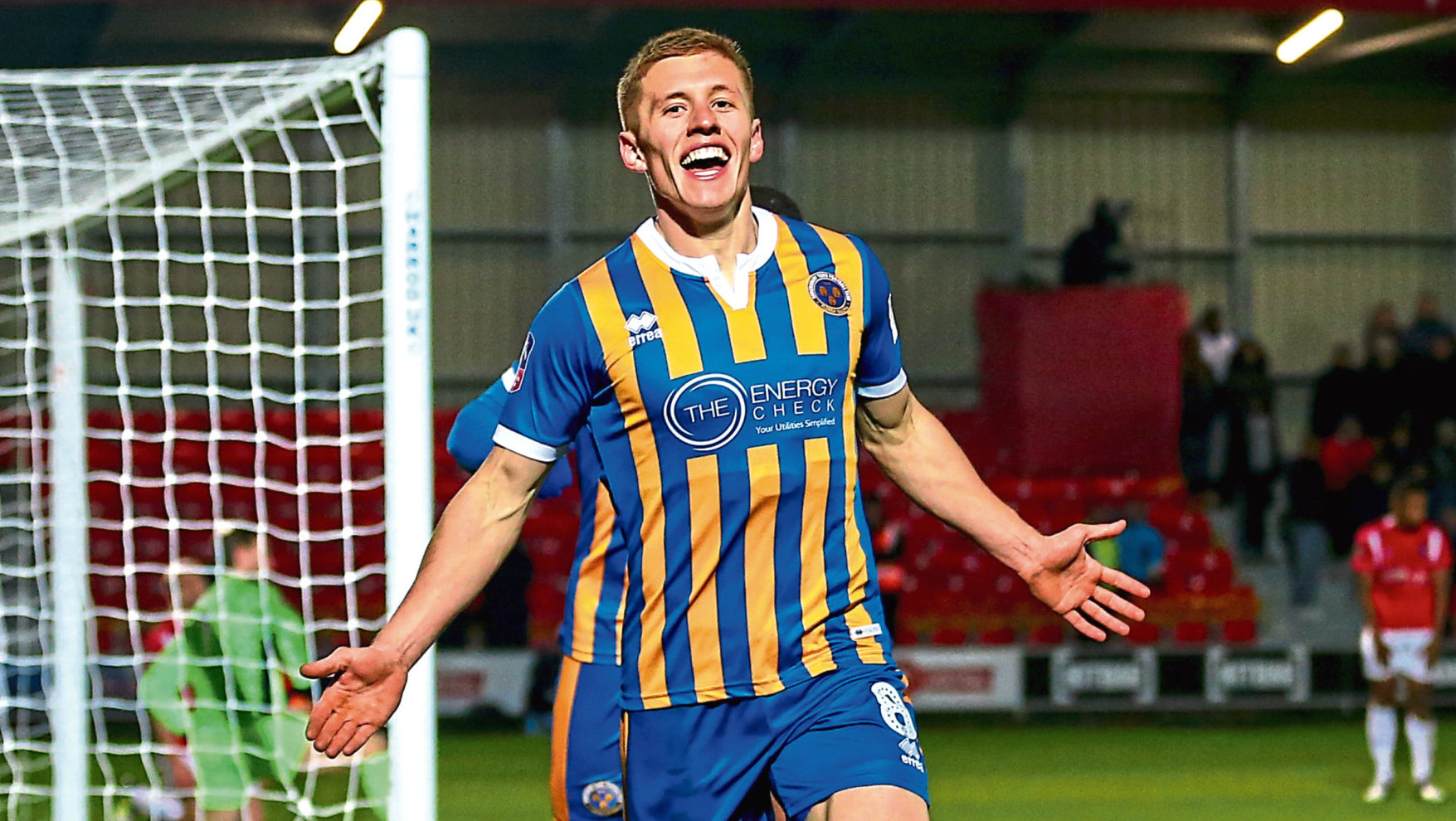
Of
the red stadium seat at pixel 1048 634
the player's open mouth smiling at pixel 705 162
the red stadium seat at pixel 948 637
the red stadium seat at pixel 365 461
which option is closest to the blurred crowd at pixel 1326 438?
the red stadium seat at pixel 1048 634

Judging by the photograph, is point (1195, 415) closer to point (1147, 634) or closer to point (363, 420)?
point (1147, 634)

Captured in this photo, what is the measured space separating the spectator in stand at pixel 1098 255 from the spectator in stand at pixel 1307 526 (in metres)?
2.54

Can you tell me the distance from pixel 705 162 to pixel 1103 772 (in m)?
8.14

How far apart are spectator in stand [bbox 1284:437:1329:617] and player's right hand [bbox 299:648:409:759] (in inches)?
522

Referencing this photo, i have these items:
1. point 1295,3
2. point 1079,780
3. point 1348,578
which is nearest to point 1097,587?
point 1079,780

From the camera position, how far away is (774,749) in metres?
3.08

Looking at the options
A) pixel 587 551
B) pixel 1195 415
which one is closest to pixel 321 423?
pixel 1195 415

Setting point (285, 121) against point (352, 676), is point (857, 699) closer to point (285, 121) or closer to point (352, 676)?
point (352, 676)

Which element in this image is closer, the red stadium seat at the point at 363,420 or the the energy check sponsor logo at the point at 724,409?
the the energy check sponsor logo at the point at 724,409

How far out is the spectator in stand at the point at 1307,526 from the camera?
15.1m

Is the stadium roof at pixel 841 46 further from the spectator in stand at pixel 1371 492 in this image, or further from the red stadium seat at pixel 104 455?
the spectator in stand at pixel 1371 492

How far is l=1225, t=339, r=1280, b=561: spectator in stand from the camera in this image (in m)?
16.1

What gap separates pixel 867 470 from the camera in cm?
1662

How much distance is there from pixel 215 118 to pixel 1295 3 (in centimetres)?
956
